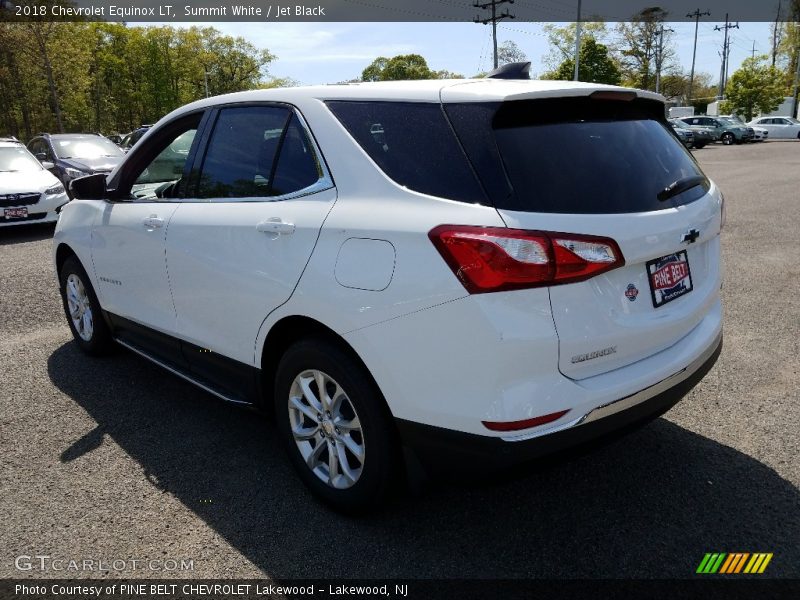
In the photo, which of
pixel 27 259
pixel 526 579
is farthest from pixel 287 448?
pixel 27 259

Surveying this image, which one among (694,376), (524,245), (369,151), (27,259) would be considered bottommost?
(27,259)

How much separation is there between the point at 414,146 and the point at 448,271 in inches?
22.6

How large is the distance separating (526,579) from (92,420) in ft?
8.97

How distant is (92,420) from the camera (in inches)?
151

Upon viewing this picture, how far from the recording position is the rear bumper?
221cm

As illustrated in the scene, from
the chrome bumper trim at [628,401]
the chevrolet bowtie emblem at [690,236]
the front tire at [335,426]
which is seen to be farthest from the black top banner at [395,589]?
the chevrolet bowtie emblem at [690,236]

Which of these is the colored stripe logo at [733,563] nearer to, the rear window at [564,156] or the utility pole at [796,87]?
the rear window at [564,156]

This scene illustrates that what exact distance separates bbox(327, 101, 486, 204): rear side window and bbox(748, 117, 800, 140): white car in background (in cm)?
4628

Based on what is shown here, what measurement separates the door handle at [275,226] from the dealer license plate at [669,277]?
57.5 inches

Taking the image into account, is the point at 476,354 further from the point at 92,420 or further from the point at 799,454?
the point at 92,420

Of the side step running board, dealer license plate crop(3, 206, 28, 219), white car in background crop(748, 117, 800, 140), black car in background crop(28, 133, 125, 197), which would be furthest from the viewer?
white car in background crop(748, 117, 800, 140)

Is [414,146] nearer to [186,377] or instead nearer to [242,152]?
[242,152]

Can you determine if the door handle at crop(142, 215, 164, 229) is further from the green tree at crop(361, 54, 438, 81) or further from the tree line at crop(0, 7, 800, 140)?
the green tree at crop(361, 54, 438, 81)

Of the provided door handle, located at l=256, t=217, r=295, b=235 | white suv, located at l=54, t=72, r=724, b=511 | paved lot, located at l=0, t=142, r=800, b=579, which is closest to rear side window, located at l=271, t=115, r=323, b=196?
white suv, located at l=54, t=72, r=724, b=511
